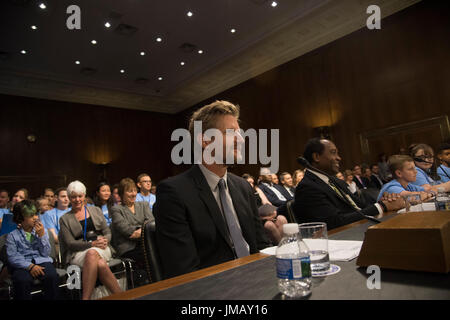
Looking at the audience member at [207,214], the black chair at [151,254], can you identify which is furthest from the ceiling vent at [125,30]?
the black chair at [151,254]

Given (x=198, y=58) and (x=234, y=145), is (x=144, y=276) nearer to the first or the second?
(x=234, y=145)

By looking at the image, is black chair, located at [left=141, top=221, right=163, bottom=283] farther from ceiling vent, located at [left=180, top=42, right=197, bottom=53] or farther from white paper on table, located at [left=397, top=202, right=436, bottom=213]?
ceiling vent, located at [left=180, top=42, right=197, bottom=53]

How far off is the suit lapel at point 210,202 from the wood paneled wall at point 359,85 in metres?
6.39

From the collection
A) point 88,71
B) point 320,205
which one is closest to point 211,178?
point 320,205

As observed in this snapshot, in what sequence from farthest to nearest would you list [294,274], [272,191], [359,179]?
[359,179], [272,191], [294,274]

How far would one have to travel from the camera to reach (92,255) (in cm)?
288

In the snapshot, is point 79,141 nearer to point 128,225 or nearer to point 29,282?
point 128,225

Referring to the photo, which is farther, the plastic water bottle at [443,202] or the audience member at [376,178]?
the audience member at [376,178]

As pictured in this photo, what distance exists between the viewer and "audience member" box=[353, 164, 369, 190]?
21.6ft

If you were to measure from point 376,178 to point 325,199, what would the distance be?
17.2 ft

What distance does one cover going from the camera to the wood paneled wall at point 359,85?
20.2 feet

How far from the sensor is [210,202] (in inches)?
56.1

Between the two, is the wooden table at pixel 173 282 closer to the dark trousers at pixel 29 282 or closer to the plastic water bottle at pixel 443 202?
the plastic water bottle at pixel 443 202
